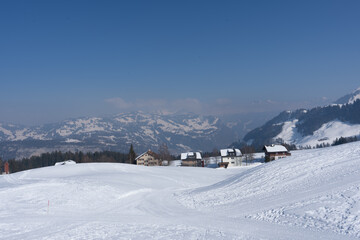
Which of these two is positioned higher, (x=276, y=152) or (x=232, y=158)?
(x=276, y=152)

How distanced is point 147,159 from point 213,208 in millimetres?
107356

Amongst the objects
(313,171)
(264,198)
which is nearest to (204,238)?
(264,198)

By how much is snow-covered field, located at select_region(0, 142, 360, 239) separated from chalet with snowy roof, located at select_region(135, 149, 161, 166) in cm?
8940

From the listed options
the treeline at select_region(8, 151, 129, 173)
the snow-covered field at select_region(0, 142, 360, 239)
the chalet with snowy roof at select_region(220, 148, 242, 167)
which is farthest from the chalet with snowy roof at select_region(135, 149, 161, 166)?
the snow-covered field at select_region(0, 142, 360, 239)

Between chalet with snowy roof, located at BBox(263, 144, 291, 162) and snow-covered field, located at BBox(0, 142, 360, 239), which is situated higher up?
chalet with snowy roof, located at BBox(263, 144, 291, 162)

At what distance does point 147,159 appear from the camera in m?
130

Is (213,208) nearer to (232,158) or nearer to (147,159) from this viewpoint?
→ (232,158)

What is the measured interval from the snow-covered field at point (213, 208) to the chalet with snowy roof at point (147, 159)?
293ft

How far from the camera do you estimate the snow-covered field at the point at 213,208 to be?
53.2 feet

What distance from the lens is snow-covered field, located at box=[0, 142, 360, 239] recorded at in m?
16.2

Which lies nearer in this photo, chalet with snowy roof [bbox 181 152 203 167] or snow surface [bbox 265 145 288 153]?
snow surface [bbox 265 145 288 153]

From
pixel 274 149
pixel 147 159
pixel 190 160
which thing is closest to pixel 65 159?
pixel 147 159

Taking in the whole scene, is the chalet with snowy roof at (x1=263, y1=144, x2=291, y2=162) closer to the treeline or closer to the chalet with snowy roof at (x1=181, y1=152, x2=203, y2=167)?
the chalet with snowy roof at (x1=181, y1=152, x2=203, y2=167)

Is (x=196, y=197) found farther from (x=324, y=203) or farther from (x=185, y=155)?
(x=185, y=155)
